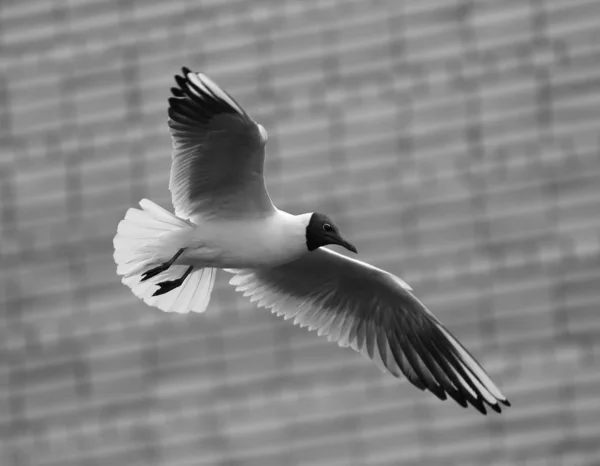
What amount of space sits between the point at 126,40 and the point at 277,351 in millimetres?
5354

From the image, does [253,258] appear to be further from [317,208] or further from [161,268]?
[317,208]

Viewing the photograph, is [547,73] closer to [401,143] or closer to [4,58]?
[401,143]

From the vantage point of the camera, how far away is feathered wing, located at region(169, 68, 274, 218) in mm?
13234

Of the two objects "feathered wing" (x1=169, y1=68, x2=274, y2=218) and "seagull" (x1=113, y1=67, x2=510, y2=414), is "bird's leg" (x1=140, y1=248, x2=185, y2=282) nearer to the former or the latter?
"seagull" (x1=113, y1=67, x2=510, y2=414)

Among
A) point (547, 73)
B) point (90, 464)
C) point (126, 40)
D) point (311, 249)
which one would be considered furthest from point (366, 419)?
point (311, 249)

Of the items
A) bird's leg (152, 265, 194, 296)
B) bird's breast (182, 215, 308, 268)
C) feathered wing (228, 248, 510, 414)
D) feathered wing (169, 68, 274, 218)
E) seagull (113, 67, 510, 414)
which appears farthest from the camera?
feathered wing (228, 248, 510, 414)

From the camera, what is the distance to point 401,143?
24328 mm

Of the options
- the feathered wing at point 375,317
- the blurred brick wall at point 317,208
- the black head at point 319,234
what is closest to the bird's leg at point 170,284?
the feathered wing at point 375,317

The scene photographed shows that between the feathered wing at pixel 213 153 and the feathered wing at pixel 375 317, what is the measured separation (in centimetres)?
82

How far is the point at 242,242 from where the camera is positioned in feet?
44.9

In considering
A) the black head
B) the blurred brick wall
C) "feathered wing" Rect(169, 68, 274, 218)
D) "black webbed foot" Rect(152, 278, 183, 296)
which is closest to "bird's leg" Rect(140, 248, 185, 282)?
"black webbed foot" Rect(152, 278, 183, 296)

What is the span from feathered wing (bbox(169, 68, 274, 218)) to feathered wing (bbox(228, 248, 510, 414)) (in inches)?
32.3

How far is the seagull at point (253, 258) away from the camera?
13.4 metres

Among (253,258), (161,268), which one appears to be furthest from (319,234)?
(161,268)
